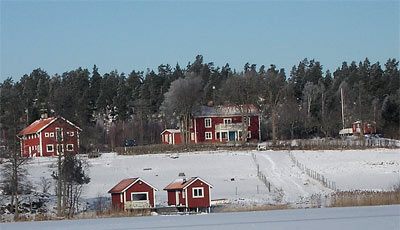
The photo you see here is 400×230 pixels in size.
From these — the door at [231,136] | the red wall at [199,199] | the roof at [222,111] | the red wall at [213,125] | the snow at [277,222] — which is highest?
the roof at [222,111]

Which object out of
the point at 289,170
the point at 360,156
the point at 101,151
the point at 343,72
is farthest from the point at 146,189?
the point at 343,72

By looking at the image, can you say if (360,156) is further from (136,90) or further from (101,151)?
(136,90)

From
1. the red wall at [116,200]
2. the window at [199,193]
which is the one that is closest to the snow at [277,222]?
the red wall at [116,200]

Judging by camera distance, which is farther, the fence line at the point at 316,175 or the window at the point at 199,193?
the fence line at the point at 316,175

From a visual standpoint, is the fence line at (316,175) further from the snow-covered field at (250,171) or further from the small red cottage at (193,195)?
the small red cottage at (193,195)

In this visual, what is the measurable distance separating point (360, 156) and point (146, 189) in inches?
912

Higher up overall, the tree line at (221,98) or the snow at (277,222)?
A: the tree line at (221,98)

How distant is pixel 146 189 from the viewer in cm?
3381

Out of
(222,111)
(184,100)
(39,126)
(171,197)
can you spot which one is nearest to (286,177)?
(171,197)

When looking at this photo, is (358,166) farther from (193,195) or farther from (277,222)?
(277,222)

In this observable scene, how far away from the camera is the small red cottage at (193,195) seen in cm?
3319

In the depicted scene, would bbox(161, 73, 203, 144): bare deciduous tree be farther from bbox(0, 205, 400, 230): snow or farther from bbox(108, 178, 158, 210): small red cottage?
bbox(0, 205, 400, 230): snow

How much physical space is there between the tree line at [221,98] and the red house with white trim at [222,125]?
4.71ft

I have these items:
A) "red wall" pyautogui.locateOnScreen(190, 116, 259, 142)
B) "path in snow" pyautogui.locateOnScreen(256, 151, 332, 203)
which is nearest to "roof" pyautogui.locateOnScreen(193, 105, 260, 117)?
"red wall" pyautogui.locateOnScreen(190, 116, 259, 142)
